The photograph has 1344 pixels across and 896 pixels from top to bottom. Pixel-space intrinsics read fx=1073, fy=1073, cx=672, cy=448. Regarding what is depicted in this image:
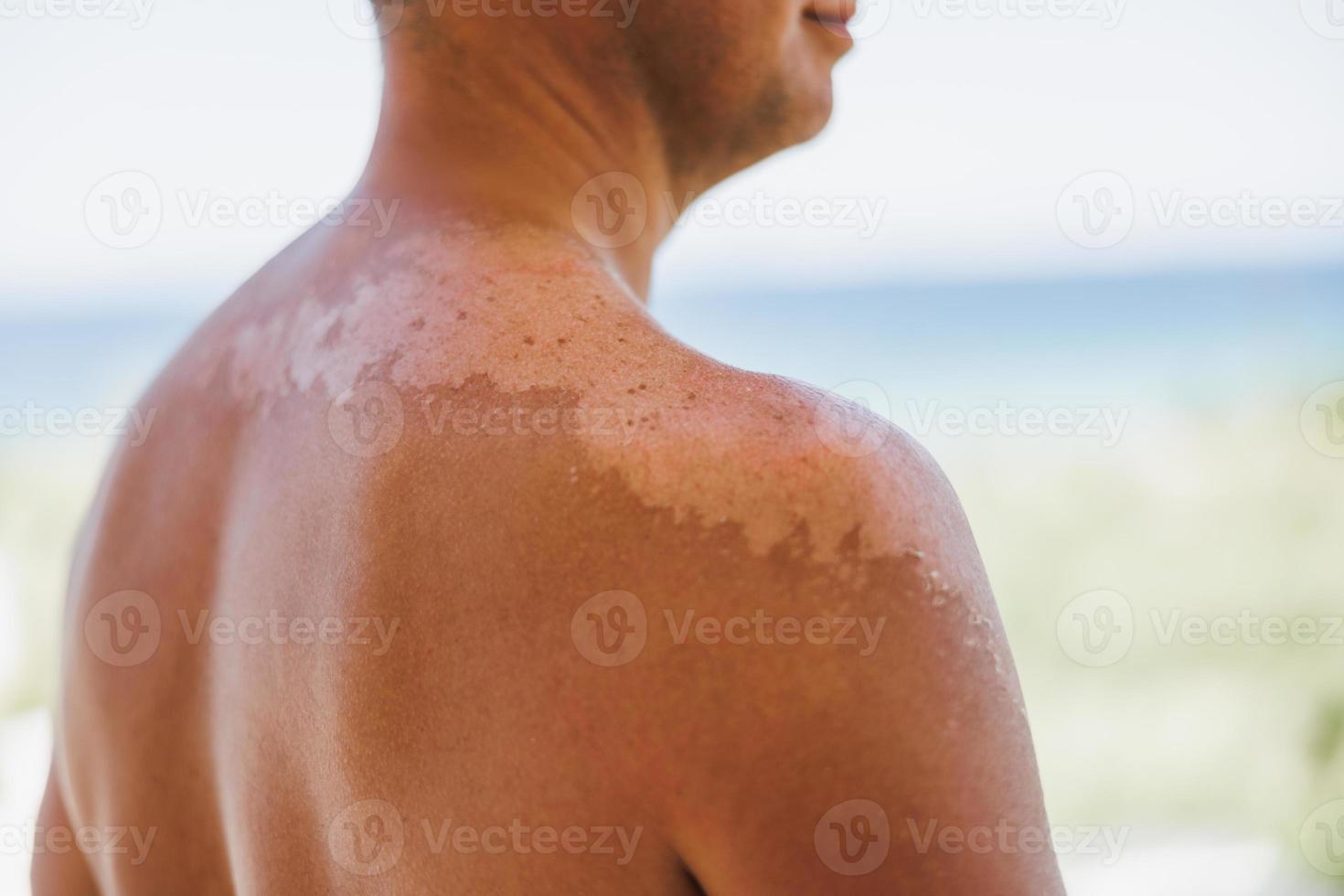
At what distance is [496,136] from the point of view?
78 cm

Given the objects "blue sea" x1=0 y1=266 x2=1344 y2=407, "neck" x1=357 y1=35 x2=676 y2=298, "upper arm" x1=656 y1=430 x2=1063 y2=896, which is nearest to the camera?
"upper arm" x1=656 y1=430 x2=1063 y2=896

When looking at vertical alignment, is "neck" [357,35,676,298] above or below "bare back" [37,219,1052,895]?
above

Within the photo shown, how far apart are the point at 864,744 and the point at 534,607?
0.18m

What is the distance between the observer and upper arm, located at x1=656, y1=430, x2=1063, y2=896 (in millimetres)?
522

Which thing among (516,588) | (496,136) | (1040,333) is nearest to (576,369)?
(516,588)

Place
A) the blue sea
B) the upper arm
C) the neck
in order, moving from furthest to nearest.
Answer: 1. the blue sea
2. the neck
3. the upper arm

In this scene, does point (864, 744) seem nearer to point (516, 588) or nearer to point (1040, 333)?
point (516, 588)

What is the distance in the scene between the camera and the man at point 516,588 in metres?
0.53

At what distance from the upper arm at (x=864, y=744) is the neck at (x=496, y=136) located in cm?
34

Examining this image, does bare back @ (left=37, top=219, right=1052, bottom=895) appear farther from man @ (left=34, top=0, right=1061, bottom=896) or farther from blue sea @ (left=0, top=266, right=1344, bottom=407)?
blue sea @ (left=0, top=266, right=1344, bottom=407)

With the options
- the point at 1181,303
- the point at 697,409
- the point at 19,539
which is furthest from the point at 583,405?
the point at 1181,303

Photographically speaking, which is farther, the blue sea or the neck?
the blue sea

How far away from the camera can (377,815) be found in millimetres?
611

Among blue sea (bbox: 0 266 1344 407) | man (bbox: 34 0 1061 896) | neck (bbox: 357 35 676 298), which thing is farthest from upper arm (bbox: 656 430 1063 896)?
blue sea (bbox: 0 266 1344 407)
